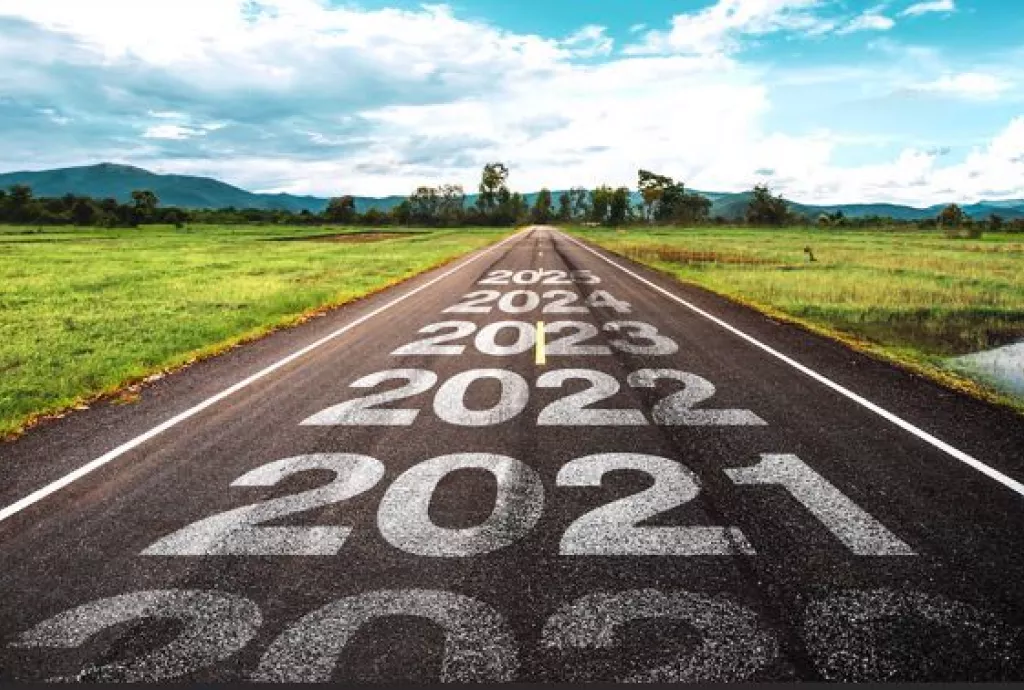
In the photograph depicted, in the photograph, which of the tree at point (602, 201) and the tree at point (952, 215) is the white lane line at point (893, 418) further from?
the tree at point (602, 201)

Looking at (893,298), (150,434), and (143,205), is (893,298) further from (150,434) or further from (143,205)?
(143,205)

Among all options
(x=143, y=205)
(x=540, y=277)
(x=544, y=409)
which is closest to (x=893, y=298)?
(x=540, y=277)

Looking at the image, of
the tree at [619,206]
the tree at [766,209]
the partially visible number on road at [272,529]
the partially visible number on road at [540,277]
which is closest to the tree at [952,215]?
the tree at [766,209]

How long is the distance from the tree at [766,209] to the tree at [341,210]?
8469cm

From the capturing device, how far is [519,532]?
4.36 meters

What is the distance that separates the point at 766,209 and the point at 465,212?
257 ft

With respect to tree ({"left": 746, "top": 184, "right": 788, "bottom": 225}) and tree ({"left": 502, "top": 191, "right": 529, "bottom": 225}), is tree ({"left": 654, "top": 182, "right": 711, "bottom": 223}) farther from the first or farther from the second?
tree ({"left": 502, "top": 191, "right": 529, "bottom": 225})

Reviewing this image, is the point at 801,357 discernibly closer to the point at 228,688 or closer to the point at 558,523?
the point at 558,523

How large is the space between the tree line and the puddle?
243ft

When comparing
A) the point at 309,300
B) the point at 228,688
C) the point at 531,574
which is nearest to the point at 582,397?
the point at 531,574

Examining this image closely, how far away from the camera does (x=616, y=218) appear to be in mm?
170000

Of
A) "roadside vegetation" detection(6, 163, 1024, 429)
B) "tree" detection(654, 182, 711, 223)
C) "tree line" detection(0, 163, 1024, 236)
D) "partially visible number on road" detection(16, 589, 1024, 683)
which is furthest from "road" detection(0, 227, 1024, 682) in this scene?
"tree" detection(654, 182, 711, 223)

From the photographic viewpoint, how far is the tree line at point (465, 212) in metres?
99.6

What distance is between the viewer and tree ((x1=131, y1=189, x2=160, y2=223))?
10238cm
